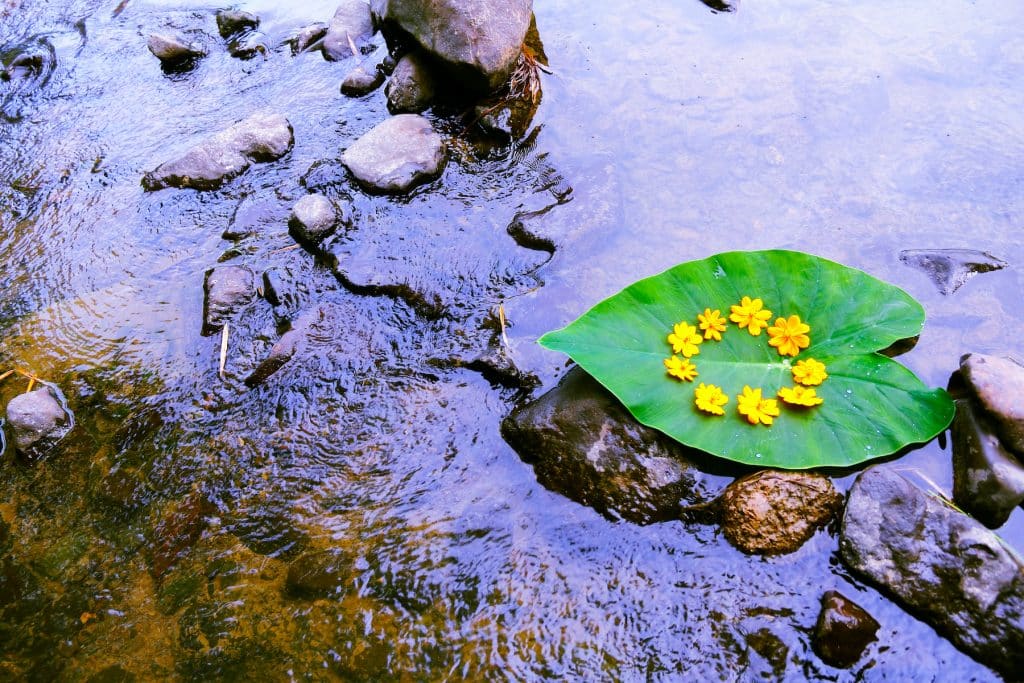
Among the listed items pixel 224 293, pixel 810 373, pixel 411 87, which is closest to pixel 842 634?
pixel 810 373

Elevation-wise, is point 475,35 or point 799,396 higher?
point 475,35

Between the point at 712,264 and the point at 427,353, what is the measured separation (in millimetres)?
1231

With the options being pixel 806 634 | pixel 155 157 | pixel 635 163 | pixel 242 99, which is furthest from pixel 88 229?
pixel 806 634

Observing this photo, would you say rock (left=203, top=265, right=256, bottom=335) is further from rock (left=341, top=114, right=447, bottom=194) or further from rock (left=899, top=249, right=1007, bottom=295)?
rock (left=899, top=249, right=1007, bottom=295)

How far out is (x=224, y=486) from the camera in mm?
2465

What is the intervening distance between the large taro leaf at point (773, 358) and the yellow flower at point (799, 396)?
0.03 m

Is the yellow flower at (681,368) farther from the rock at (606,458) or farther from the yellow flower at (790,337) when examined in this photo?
the yellow flower at (790,337)

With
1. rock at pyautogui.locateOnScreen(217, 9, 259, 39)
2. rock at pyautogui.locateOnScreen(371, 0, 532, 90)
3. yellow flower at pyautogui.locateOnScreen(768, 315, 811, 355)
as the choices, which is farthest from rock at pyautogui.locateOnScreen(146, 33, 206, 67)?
yellow flower at pyautogui.locateOnScreen(768, 315, 811, 355)

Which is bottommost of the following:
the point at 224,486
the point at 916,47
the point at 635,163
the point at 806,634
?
the point at 224,486

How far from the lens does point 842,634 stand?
6.24ft

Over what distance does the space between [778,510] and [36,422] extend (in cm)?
290

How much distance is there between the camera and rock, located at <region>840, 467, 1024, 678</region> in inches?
73.0

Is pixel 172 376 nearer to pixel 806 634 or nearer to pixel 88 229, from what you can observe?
pixel 88 229

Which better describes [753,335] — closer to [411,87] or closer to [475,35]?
[475,35]
